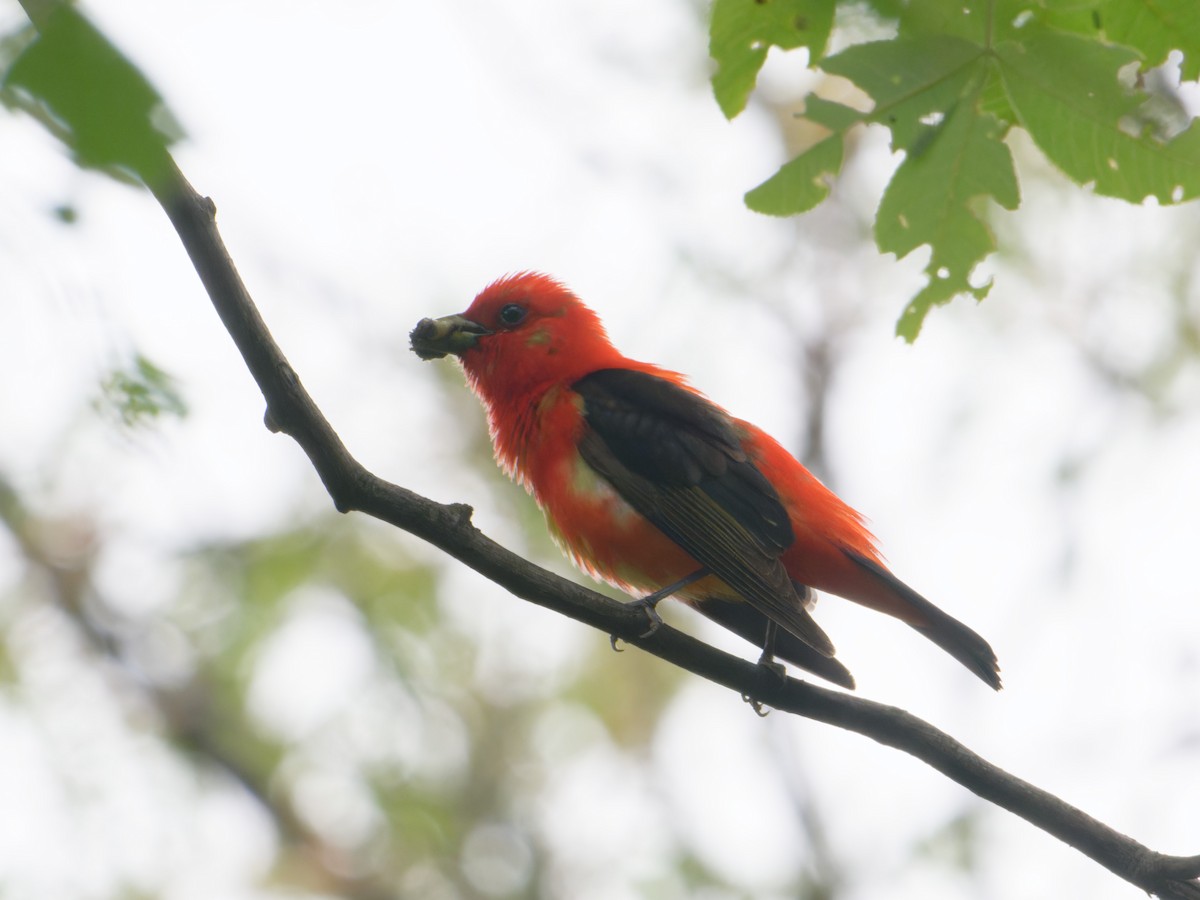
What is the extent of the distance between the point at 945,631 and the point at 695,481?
1090 millimetres

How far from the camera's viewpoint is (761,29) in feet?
8.80

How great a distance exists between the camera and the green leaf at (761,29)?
2652mm

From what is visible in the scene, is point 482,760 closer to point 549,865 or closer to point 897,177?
point 549,865

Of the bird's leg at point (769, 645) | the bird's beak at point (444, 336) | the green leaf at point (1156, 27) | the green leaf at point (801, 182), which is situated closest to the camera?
the green leaf at point (1156, 27)

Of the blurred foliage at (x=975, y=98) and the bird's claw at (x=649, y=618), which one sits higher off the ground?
the blurred foliage at (x=975, y=98)

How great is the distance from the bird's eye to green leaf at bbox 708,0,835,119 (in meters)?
2.97

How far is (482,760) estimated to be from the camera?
35.5ft

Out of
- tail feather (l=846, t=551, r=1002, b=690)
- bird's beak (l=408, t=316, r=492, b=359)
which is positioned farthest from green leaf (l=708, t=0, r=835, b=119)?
bird's beak (l=408, t=316, r=492, b=359)

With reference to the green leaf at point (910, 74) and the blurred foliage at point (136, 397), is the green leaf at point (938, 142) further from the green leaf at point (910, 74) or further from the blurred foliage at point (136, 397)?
the blurred foliage at point (136, 397)

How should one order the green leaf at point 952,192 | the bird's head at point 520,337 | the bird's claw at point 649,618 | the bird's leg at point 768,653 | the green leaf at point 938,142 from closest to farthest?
the green leaf at point 938,142, the green leaf at point 952,192, the bird's claw at point 649,618, the bird's leg at point 768,653, the bird's head at point 520,337

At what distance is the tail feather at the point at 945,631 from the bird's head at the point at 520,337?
1.54 m

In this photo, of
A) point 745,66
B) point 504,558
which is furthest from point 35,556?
point 745,66

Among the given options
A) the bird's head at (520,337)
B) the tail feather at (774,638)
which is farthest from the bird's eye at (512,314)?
the tail feather at (774,638)

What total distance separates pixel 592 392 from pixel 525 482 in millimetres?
464
